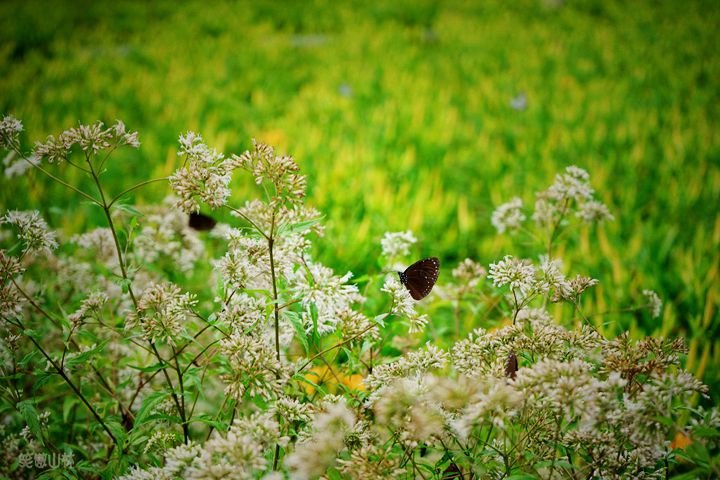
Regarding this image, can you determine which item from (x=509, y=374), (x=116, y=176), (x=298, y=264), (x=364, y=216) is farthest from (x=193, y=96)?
(x=509, y=374)

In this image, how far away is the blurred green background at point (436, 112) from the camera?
2775mm

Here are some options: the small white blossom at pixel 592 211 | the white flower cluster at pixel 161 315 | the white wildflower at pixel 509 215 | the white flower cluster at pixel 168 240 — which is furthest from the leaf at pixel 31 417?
the small white blossom at pixel 592 211

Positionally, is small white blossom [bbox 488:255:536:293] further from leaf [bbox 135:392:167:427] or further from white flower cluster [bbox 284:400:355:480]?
leaf [bbox 135:392:167:427]

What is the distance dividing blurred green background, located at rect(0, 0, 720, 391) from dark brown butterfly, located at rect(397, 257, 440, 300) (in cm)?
88

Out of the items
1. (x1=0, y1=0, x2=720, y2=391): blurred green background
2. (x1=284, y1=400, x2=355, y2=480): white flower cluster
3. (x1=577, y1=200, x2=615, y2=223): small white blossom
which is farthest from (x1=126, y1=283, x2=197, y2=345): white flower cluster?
(x1=577, y1=200, x2=615, y2=223): small white blossom

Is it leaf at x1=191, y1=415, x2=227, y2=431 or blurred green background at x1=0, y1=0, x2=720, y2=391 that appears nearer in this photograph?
leaf at x1=191, y1=415, x2=227, y2=431

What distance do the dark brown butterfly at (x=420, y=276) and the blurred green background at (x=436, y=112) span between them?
88 centimetres

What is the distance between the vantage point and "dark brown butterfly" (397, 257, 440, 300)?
4.07 feet

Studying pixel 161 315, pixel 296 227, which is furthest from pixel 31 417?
pixel 296 227

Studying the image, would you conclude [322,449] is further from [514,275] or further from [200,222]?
[200,222]

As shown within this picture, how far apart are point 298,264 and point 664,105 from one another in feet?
14.0

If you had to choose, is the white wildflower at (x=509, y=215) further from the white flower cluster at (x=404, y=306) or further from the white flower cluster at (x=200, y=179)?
the white flower cluster at (x=200, y=179)

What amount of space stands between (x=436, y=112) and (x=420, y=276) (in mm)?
3447

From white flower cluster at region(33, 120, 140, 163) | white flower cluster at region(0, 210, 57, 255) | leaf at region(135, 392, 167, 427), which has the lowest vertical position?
leaf at region(135, 392, 167, 427)
